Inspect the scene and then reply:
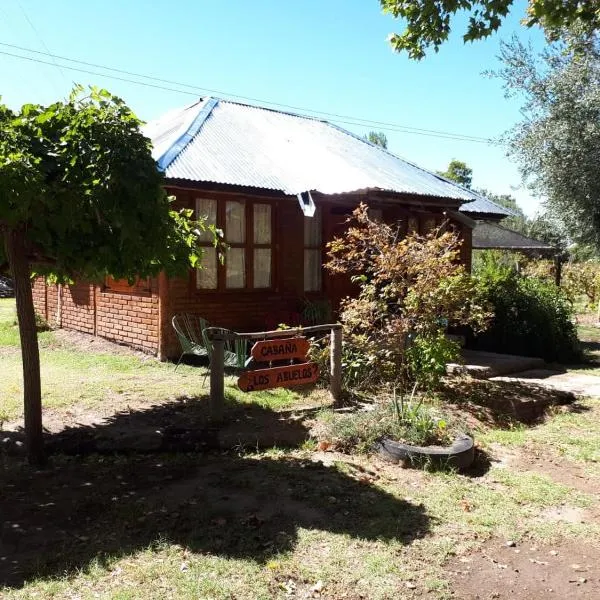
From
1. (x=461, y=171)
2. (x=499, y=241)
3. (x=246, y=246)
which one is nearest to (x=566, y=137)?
(x=246, y=246)

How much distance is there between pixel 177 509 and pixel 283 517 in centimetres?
76

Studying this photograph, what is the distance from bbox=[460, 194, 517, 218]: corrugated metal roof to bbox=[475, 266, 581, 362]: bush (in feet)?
7.47

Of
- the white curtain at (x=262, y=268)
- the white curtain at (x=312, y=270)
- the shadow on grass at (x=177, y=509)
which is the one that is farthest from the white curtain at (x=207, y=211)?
the shadow on grass at (x=177, y=509)

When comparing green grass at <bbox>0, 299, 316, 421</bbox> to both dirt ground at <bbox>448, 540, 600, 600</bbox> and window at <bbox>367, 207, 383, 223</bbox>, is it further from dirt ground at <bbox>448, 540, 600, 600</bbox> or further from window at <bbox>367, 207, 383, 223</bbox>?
window at <bbox>367, 207, 383, 223</bbox>

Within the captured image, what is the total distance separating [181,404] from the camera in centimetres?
702

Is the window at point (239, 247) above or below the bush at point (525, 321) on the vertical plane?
above

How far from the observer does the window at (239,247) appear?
9797 millimetres

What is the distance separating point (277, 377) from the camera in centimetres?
671

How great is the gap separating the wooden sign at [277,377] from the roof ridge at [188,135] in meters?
3.15

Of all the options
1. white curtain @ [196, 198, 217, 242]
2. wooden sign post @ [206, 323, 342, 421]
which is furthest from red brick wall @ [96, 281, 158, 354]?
wooden sign post @ [206, 323, 342, 421]

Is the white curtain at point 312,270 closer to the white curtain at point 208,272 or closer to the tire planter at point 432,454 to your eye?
the white curtain at point 208,272

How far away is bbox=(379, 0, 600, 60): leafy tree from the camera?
597 centimetres

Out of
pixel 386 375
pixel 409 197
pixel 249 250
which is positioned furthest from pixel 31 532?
pixel 409 197

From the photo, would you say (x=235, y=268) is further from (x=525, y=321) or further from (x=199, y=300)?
(x=525, y=321)
